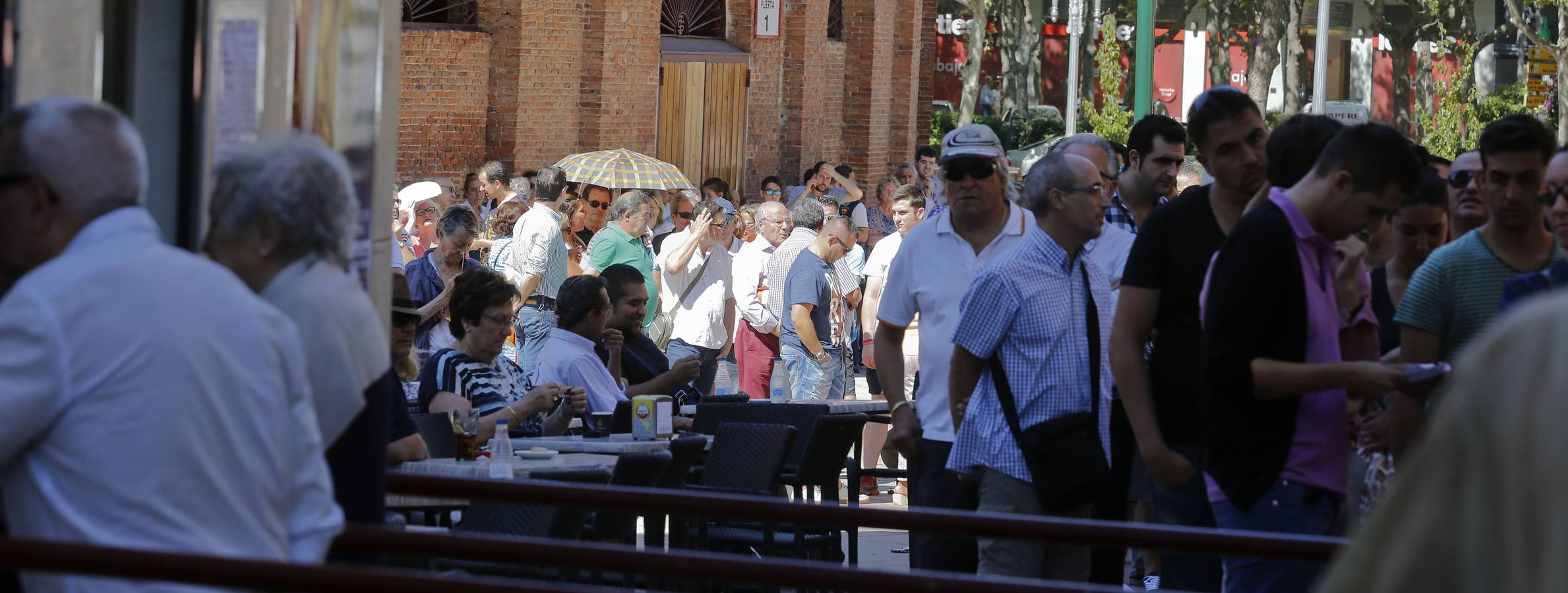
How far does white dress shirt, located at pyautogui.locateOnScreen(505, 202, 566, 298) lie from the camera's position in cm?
1229

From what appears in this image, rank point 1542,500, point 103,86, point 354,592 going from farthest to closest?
point 103,86, point 354,592, point 1542,500

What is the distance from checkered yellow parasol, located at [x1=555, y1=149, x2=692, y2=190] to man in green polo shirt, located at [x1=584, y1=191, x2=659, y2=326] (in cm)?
376

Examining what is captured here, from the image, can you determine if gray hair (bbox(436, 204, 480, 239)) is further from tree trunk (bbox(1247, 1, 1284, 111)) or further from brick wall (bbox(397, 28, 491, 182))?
tree trunk (bbox(1247, 1, 1284, 111))

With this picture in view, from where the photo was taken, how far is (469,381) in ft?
26.2

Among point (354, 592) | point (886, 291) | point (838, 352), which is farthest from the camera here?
point (838, 352)

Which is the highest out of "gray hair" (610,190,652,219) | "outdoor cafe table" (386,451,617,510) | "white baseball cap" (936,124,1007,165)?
"white baseball cap" (936,124,1007,165)

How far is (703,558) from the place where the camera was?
134 inches

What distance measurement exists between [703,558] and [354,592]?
2.27 ft

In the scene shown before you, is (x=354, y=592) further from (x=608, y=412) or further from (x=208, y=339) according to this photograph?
(x=608, y=412)

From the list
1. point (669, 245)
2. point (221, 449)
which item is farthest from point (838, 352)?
point (221, 449)

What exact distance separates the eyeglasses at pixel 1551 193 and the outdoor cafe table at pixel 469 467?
3.53 meters

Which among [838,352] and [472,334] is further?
[838,352]

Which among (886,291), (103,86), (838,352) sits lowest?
(838,352)

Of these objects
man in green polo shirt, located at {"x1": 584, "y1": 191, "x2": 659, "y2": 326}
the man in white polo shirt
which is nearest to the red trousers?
man in green polo shirt, located at {"x1": 584, "y1": 191, "x2": 659, "y2": 326}
